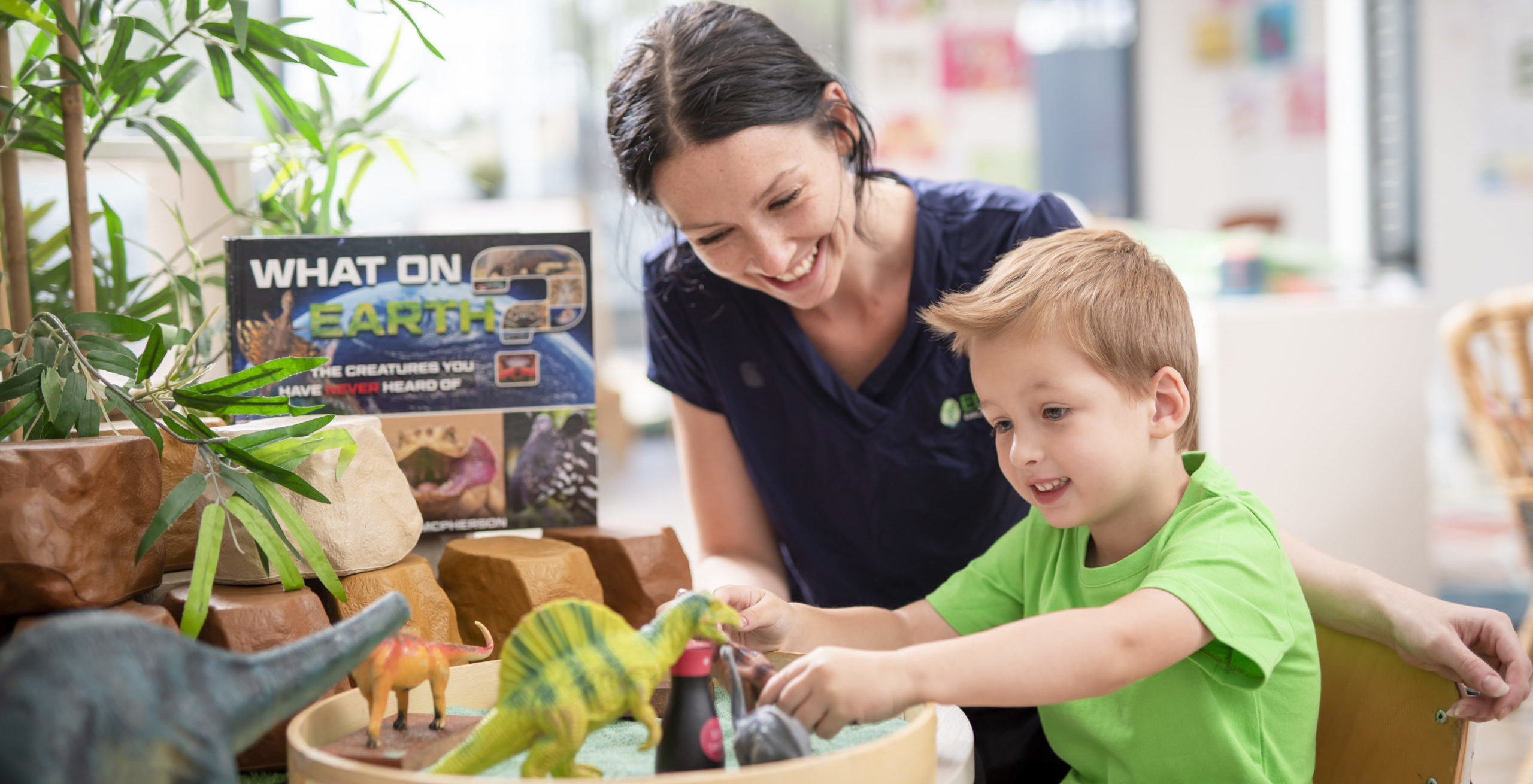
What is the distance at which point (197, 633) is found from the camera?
2.42 ft

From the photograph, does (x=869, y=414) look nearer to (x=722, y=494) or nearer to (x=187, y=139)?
(x=722, y=494)

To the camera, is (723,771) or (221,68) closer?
(723,771)

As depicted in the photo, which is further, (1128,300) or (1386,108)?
(1386,108)

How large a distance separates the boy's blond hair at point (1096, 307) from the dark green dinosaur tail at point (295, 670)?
0.47 metres

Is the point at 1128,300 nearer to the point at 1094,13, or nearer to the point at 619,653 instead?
the point at 619,653

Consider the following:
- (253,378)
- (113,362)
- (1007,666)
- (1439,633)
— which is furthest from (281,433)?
(1439,633)

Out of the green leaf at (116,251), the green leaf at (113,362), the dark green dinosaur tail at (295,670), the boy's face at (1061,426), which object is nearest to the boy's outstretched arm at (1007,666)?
the boy's face at (1061,426)

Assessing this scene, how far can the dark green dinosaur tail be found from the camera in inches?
21.2

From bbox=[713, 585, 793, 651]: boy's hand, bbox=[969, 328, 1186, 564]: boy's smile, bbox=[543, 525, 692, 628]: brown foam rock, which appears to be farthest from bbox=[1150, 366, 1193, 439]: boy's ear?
bbox=[543, 525, 692, 628]: brown foam rock

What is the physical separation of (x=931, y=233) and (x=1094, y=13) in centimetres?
491

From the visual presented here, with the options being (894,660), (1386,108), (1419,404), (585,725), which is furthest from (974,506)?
(1386,108)

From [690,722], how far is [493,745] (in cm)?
11

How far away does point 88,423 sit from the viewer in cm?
78

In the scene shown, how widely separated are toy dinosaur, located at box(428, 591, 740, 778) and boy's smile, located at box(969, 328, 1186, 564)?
0.34 m
